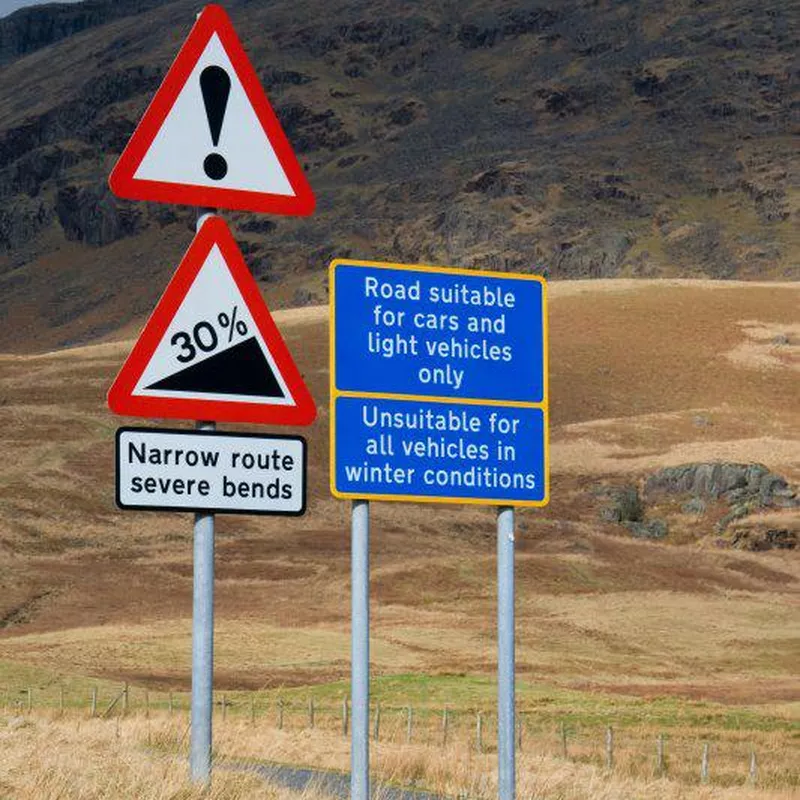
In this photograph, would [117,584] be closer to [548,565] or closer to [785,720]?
[548,565]

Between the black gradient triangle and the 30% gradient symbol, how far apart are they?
48 mm

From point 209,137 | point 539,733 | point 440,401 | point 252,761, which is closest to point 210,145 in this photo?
point 209,137

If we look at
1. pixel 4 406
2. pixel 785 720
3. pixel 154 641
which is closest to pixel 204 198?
pixel 785 720

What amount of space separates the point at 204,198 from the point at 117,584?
77.5 metres

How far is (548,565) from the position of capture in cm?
8850

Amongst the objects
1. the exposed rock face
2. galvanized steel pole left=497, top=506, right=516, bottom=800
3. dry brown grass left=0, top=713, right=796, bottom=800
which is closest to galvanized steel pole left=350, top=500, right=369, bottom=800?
galvanized steel pole left=497, top=506, right=516, bottom=800

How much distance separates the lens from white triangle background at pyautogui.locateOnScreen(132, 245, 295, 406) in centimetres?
788

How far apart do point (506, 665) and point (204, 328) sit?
2.19 m

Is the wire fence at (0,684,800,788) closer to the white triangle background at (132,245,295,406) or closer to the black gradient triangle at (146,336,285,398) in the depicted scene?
the black gradient triangle at (146,336,285,398)

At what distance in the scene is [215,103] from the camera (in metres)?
7.98

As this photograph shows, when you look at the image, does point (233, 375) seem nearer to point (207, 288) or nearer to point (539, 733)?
point (207, 288)

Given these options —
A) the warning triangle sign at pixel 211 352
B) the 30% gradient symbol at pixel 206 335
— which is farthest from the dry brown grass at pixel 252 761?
the 30% gradient symbol at pixel 206 335

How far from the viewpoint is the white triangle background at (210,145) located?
7891mm

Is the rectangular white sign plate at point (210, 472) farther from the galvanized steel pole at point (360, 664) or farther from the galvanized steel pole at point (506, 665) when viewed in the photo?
the galvanized steel pole at point (506, 665)
